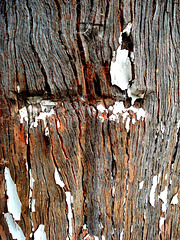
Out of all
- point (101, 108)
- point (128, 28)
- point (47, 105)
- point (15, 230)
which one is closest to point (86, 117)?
point (101, 108)

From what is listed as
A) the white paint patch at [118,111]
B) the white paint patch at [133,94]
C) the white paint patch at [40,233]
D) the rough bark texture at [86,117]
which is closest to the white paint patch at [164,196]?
the rough bark texture at [86,117]

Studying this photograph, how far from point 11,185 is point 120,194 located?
62 cm

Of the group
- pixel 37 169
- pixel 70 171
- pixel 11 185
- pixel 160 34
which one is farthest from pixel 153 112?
pixel 11 185

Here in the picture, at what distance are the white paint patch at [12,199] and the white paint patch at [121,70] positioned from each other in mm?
763

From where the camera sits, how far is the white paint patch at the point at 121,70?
894 mm

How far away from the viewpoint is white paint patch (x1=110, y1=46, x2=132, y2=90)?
0.89 m

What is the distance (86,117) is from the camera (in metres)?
0.92

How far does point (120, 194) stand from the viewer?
1.01 metres

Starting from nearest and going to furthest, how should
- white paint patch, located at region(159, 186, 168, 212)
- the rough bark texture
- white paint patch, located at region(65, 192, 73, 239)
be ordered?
the rough bark texture
white paint patch, located at region(65, 192, 73, 239)
white paint patch, located at region(159, 186, 168, 212)

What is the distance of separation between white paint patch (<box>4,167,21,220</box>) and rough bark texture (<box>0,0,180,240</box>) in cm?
2

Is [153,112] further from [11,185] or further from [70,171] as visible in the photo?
[11,185]

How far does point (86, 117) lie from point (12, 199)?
616 millimetres

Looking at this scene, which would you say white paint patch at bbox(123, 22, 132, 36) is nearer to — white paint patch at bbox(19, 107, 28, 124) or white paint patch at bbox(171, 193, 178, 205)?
white paint patch at bbox(19, 107, 28, 124)

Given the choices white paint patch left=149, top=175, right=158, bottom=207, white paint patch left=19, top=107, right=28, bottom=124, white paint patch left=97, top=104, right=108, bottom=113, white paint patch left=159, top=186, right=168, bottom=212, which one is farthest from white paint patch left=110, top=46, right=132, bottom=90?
white paint patch left=159, top=186, right=168, bottom=212
